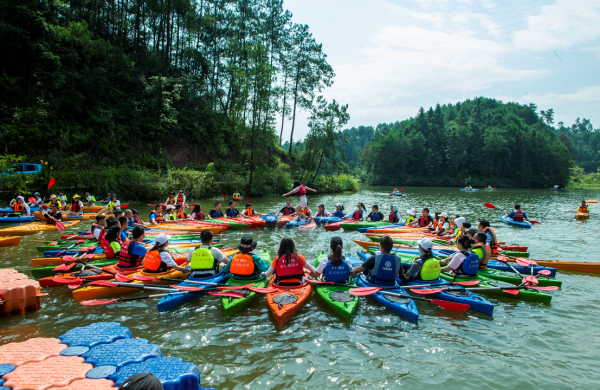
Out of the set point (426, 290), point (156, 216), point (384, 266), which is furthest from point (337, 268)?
point (156, 216)

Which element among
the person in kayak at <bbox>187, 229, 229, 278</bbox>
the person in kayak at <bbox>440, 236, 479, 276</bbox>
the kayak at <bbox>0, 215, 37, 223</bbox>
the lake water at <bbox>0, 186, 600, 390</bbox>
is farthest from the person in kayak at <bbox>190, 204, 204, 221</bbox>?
the person in kayak at <bbox>440, 236, 479, 276</bbox>

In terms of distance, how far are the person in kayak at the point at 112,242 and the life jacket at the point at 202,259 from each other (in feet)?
8.55

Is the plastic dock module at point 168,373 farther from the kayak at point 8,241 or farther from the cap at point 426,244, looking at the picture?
the kayak at point 8,241

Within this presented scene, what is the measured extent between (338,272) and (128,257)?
4873 millimetres

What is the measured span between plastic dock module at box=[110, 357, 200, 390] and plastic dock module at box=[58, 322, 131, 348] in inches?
35.1

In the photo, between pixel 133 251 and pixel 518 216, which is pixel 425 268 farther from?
pixel 518 216

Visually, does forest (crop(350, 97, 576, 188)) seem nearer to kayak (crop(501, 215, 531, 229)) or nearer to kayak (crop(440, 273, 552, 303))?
kayak (crop(501, 215, 531, 229))

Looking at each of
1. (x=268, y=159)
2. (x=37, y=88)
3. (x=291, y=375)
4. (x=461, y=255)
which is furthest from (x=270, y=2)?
(x=291, y=375)

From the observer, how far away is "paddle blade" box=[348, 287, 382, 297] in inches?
244

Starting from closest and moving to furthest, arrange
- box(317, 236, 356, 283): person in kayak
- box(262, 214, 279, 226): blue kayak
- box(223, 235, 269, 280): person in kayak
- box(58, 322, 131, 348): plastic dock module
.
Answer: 1. box(58, 322, 131, 348): plastic dock module
2. box(317, 236, 356, 283): person in kayak
3. box(223, 235, 269, 280): person in kayak
4. box(262, 214, 279, 226): blue kayak

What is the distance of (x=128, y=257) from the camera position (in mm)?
7477

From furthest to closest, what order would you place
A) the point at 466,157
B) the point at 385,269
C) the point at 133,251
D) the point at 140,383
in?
the point at 466,157
the point at 133,251
the point at 385,269
the point at 140,383

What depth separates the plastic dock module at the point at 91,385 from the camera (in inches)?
113

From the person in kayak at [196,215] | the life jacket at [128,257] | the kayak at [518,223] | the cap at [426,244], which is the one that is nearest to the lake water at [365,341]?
the life jacket at [128,257]
